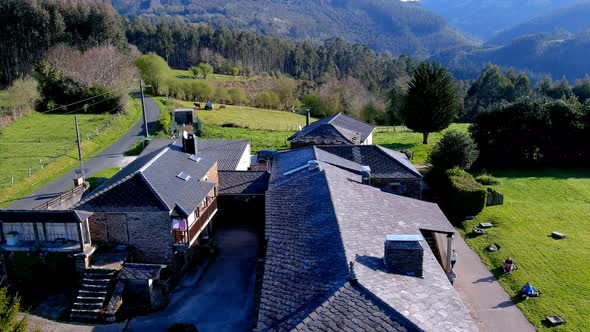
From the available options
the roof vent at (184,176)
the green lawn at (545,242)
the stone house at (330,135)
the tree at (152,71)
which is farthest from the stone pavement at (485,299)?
the tree at (152,71)

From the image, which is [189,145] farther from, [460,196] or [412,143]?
[412,143]

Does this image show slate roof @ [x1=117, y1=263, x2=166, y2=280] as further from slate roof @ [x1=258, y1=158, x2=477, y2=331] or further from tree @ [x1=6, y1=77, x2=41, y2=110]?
tree @ [x1=6, y1=77, x2=41, y2=110]

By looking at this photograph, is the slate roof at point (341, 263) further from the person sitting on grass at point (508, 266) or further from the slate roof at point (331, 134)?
the slate roof at point (331, 134)

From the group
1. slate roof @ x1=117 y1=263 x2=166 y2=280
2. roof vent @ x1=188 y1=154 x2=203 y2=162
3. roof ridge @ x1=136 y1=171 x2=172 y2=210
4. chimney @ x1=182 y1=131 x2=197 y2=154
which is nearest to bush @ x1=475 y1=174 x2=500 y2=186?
roof vent @ x1=188 y1=154 x2=203 y2=162

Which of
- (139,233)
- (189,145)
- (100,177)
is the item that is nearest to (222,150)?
(189,145)

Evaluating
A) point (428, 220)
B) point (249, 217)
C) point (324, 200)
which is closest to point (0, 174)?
point (249, 217)

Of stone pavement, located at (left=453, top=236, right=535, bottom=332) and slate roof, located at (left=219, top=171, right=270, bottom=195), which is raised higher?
slate roof, located at (left=219, top=171, right=270, bottom=195)
